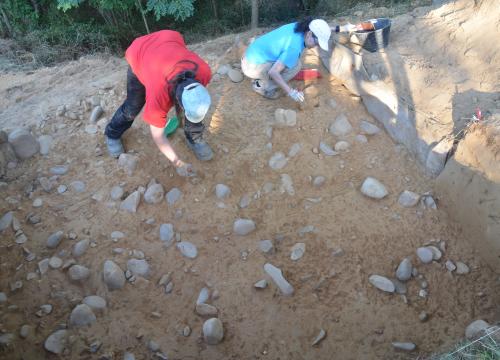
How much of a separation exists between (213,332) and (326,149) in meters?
1.59

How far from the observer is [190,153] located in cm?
319

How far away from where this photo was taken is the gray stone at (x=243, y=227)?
280 centimetres

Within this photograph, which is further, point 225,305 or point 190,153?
point 190,153

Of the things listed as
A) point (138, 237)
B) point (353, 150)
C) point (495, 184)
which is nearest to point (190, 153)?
point (138, 237)

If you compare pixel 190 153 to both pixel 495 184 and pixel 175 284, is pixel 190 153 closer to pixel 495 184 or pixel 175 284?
pixel 175 284

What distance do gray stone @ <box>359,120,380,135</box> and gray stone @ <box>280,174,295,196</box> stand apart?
74 centimetres

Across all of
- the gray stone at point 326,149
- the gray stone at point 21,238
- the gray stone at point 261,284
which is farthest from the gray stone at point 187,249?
the gray stone at point 326,149

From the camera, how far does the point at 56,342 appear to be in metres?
2.26

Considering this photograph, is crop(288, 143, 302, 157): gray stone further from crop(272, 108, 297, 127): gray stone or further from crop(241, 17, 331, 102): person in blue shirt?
crop(241, 17, 331, 102): person in blue shirt

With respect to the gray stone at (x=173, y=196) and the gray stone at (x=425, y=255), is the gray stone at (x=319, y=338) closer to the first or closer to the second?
the gray stone at (x=425, y=255)

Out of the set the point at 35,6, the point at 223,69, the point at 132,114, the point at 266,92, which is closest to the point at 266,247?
the point at 132,114

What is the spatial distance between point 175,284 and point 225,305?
1.12 ft

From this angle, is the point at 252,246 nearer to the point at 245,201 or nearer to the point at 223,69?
the point at 245,201

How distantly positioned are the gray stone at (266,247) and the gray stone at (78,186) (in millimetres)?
1368
